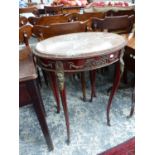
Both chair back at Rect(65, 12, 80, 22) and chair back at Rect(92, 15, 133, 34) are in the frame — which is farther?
chair back at Rect(65, 12, 80, 22)

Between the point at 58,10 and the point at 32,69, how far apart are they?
2789 millimetres

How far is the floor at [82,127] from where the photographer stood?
4.07 ft

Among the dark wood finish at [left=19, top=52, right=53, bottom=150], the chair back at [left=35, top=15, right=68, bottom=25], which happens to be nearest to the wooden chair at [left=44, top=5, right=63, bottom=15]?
the chair back at [left=35, top=15, right=68, bottom=25]

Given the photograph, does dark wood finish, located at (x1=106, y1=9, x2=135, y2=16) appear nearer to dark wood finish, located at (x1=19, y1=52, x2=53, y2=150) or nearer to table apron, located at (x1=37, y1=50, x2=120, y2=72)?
table apron, located at (x1=37, y1=50, x2=120, y2=72)

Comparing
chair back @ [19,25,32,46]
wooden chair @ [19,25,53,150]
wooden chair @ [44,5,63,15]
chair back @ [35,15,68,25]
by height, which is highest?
wooden chair @ [44,5,63,15]

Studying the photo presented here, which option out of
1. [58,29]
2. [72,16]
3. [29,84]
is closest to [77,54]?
[29,84]

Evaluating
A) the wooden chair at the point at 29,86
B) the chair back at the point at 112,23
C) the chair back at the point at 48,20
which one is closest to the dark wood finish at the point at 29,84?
the wooden chair at the point at 29,86

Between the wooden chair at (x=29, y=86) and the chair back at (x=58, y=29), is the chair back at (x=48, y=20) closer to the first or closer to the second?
the chair back at (x=58, y=29)

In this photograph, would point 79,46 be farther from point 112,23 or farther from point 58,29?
point 112,23

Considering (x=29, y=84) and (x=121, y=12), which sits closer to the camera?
(x=29, y=84)

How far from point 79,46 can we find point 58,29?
1.38ft

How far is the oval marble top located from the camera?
0.93 m

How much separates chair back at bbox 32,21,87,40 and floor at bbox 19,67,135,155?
2.13 ft

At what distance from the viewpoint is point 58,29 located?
1.36 m
